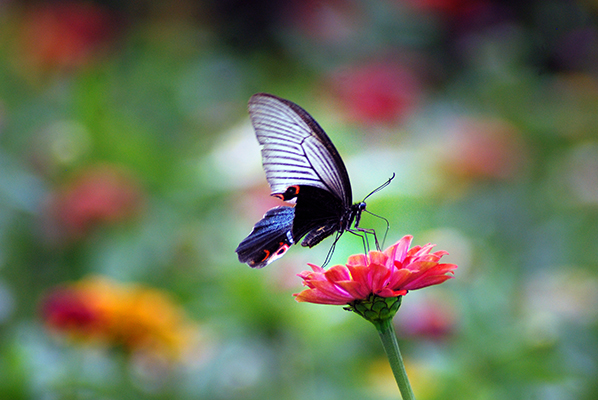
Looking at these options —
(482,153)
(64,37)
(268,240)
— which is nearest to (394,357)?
(268,240)

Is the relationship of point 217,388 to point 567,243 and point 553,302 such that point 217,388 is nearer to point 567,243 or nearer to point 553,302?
point 553,302

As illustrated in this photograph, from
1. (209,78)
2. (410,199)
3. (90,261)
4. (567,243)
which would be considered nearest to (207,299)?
(90,261)

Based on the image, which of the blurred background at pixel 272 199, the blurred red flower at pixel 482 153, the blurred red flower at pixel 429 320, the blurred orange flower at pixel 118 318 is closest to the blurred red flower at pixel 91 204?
the blurred background at pixel 272 199

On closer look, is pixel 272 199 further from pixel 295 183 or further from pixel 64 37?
pixel 64 37

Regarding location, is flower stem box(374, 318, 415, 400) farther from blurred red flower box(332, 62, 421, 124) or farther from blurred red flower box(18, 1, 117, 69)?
blurred red flower box(18, 1, 117, 69)

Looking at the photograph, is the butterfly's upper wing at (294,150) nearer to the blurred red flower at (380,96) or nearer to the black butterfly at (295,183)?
the black butterfly at (295,183)

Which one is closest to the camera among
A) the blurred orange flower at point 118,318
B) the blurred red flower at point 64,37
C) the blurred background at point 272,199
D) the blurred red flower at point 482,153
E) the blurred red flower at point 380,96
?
the blurred orange flower at point 118,318

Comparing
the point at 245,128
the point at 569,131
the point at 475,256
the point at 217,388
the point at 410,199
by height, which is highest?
the point at 245,128
